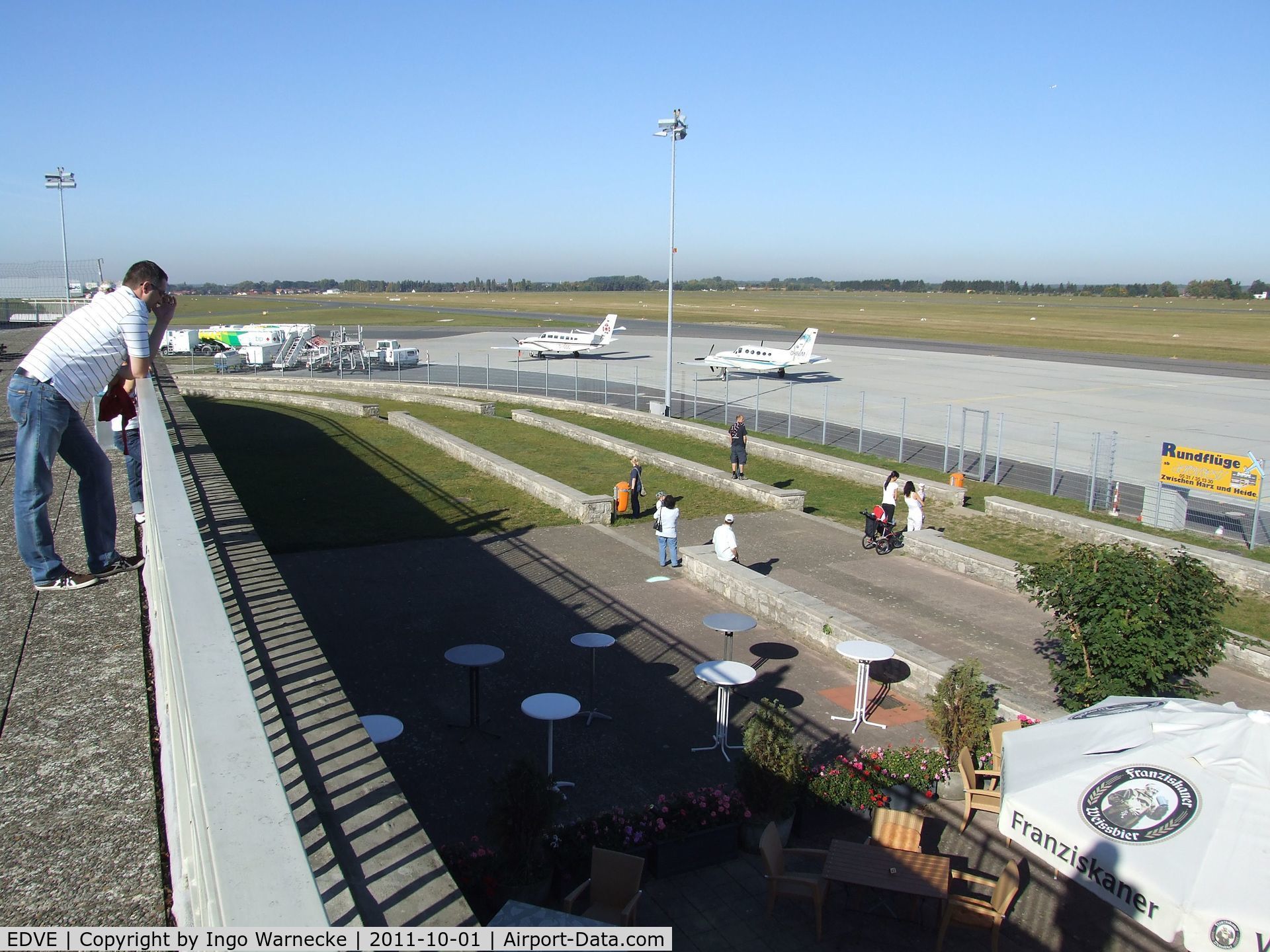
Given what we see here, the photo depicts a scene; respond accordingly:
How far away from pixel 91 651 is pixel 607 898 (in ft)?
13.7

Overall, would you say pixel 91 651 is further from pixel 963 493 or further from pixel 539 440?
pixel 539 440

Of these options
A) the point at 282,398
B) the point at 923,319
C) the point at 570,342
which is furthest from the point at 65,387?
the point at 923,319

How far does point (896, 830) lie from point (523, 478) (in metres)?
15.6

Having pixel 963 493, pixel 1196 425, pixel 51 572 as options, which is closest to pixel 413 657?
pixel 51 572

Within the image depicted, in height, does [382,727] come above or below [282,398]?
below

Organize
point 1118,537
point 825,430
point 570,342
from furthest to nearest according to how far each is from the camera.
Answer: point 570,342 < point 825,430 < point 1118,537

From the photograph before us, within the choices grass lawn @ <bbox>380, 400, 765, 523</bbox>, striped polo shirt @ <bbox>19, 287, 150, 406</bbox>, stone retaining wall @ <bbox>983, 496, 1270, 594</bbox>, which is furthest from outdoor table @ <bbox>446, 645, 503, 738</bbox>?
stone retaining wall @ <bbox>983, 496, 1270, 594</bbox>

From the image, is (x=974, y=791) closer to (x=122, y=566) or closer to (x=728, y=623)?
(x=728, y=623)

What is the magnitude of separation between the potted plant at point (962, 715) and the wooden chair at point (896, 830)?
1.64m

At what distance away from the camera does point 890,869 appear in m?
7.64

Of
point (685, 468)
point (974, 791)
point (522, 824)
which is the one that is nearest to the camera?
point (522, 824)

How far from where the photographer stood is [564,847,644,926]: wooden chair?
6949 mm

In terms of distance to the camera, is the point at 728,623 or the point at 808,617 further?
the point at 808,617

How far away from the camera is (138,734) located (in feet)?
13.4
